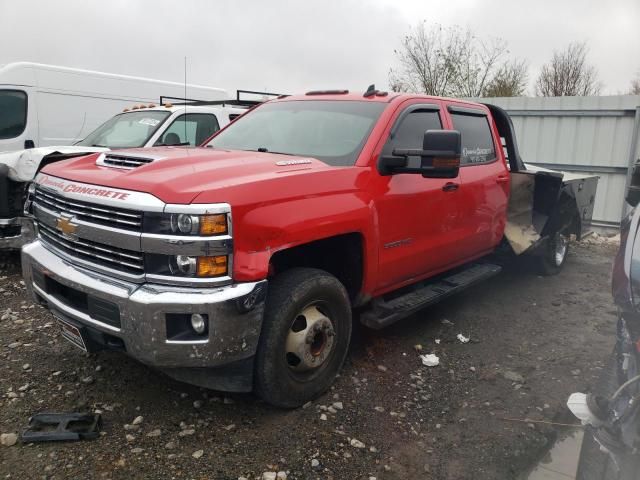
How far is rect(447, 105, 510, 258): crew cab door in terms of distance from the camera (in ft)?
15.0

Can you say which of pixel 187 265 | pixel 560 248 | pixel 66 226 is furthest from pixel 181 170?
pixel 560 248

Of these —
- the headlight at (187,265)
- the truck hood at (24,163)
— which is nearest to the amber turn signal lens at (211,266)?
the headlight at (187,265)

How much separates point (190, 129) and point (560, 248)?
503cm

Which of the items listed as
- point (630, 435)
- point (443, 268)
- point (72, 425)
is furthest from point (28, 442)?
point (443, 268)

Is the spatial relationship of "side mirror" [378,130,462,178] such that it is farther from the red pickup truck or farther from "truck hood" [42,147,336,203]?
"truck hood" [42,147,336,203]

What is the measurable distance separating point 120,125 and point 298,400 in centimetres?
529

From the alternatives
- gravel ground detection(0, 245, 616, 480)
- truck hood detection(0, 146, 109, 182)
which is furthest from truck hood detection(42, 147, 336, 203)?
truck hood detection(0, 146, 109, 182)

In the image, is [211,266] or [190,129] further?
[190,129]

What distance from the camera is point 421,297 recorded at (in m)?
4.19

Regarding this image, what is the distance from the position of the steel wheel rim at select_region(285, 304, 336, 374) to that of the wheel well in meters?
0.34

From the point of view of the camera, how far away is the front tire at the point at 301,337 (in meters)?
2.96

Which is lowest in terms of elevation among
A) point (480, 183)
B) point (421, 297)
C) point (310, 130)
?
point (421, 297)

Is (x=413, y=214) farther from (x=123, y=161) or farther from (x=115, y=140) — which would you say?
(x=115, y=140)

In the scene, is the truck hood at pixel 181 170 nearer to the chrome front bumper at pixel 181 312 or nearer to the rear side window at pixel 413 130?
the chrome front bumper at pixel 181 312
